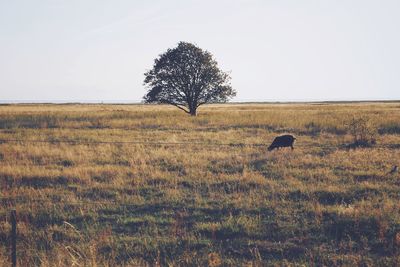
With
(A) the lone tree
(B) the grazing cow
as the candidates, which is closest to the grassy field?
(B) the grazing cow

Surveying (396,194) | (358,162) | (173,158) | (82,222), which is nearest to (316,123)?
(358,162)

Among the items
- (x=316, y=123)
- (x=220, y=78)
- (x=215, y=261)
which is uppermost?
(x=220, y=78)

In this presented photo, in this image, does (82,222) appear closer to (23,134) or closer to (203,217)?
(203,217)

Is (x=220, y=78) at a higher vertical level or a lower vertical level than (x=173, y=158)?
higher

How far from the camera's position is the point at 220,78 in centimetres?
4269

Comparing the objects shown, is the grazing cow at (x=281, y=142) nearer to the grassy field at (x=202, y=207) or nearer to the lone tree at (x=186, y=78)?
the grassy field at (x=202, y=207)

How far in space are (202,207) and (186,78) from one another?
34370 mm

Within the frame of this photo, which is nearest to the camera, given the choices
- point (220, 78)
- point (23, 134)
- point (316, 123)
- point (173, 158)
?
point (173, 158)

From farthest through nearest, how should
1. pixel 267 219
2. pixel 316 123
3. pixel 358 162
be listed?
pixel 316 123 → pixel 358 162 → pixel 267 219

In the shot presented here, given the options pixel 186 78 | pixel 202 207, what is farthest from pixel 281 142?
pixel 186 78

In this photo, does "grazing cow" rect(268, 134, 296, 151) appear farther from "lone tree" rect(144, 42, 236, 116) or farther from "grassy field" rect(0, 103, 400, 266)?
"lone tree" rect(144, 42, 236, 116)

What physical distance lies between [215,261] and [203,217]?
2037mm

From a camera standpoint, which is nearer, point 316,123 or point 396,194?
point 396,194

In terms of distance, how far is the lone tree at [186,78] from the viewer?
4147 cm
